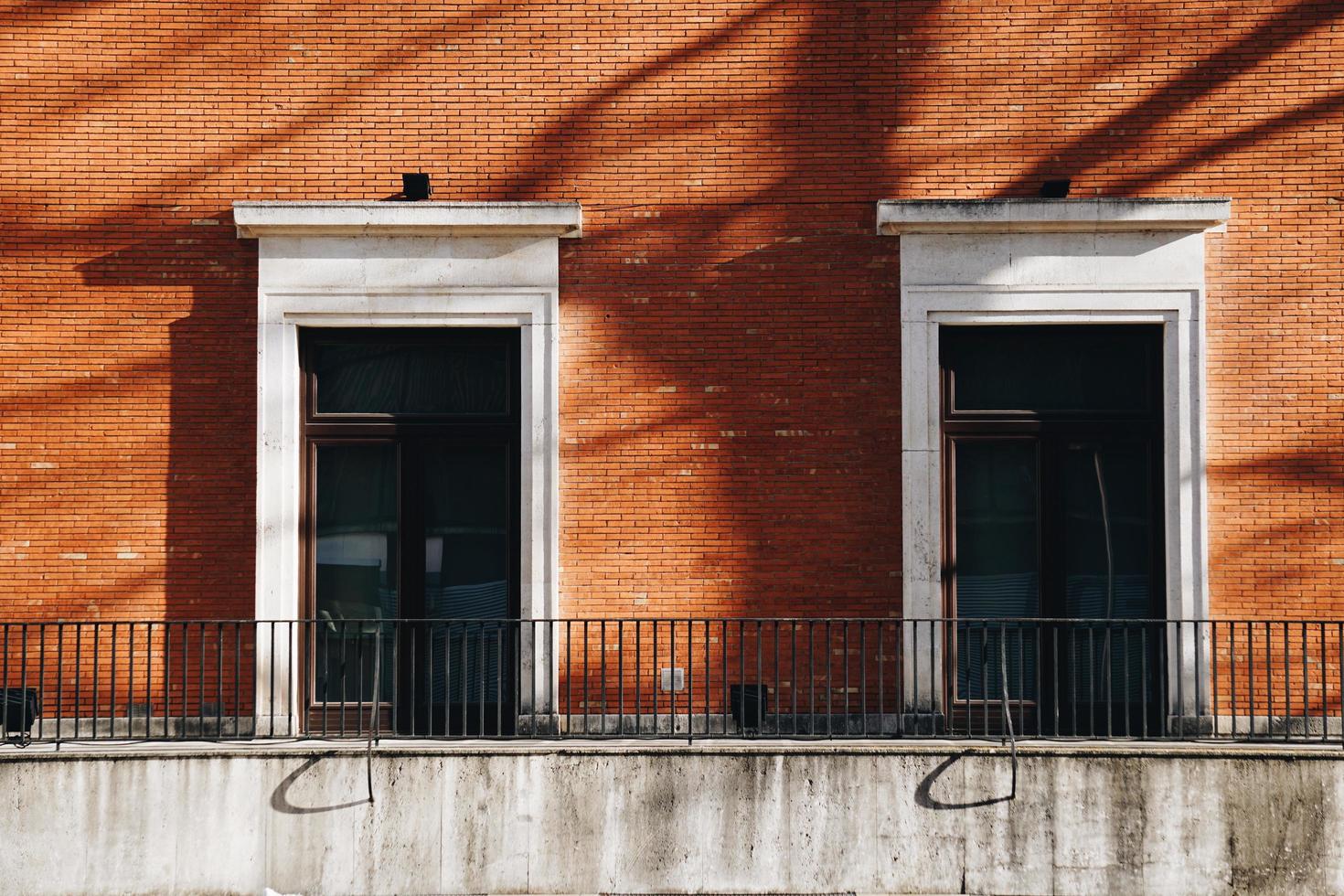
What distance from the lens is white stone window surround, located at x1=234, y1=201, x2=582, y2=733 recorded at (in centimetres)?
924

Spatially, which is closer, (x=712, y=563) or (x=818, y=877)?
(x=818, y=877)

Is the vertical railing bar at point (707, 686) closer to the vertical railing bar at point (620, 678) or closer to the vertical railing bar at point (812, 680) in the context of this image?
the vertical railing bar at point (620, 678)

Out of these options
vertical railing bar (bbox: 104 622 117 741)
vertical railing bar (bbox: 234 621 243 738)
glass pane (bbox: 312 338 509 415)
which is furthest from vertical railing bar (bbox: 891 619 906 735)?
vertical railing bar (bbox: 104 622 117 741)

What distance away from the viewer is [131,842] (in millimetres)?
8070

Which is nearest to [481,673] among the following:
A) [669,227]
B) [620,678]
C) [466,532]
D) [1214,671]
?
[620,678]

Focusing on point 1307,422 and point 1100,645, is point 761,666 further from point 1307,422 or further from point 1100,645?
point 1307,422

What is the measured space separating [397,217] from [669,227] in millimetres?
2315

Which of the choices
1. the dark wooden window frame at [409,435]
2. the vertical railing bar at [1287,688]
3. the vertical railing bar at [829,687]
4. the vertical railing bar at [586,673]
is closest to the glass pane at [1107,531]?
the vertical railing bar at [1287,688]

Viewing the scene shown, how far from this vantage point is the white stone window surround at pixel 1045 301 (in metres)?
9.27

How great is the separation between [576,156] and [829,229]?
230 centimetres

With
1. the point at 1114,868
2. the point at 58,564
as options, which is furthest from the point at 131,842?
the point at 1114,868

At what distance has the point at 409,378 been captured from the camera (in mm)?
9664

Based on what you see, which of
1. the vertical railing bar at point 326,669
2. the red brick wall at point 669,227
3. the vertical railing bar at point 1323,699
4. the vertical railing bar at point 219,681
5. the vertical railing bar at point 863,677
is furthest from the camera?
the red brick wall at point 669,227

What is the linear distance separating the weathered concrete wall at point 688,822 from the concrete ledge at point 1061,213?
169 inches
